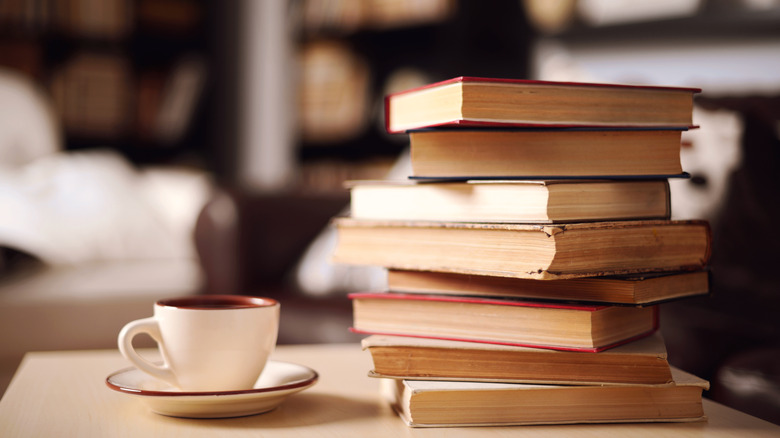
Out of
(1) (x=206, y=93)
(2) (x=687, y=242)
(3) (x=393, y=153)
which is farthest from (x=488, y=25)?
(2) (x=687, y=242)

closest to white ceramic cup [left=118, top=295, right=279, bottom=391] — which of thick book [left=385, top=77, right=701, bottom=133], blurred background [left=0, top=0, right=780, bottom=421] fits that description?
thick book [left=385, top=77, right=701, bottom=133]

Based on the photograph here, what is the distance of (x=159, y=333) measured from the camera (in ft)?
2.19

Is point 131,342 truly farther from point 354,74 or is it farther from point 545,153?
point 354,74

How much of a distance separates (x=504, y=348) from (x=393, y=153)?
116 inches

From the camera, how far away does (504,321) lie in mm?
691

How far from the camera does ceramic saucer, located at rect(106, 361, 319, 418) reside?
0.64 metres

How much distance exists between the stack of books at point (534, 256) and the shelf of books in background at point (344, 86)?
2.81m

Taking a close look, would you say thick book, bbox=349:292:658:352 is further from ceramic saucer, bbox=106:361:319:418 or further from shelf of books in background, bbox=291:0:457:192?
shelf of books in background, bbox=291:0:457:192

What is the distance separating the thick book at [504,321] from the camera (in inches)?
25.8

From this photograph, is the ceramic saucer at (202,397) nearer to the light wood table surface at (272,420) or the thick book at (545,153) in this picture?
the light wood table surface at (272,420)

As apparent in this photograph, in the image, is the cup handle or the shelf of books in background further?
the shelf of books in background

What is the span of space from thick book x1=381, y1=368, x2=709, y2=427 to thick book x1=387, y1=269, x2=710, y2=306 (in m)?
0.08

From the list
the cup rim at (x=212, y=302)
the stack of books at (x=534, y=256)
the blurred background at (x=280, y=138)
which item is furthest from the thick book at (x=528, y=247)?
the blurred background at (x=280, y=138)

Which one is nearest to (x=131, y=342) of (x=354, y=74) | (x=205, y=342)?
(x=205, y=342)
